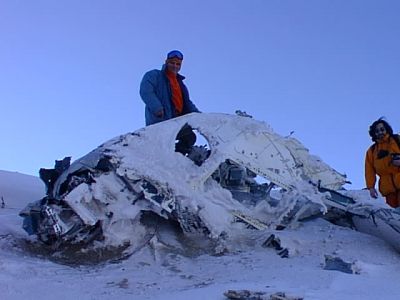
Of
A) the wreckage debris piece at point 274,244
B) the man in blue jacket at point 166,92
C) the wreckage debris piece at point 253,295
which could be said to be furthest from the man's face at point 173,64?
the wreckage debris piece at point 253,295

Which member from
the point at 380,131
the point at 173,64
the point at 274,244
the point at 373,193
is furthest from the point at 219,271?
the point at 173,64

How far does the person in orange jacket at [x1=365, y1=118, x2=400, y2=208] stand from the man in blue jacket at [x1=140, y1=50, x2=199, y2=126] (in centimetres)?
225

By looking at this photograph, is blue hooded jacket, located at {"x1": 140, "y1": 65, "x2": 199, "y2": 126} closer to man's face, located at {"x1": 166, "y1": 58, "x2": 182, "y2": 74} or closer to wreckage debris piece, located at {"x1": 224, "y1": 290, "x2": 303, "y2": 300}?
man's face, located at {"x1": 166, "y1": 58, "x2": 182, "y2": 74}

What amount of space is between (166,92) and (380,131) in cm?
250

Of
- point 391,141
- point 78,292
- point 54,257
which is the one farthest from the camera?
point 391,141

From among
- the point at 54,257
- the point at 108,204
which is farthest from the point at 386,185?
the point at 54,257

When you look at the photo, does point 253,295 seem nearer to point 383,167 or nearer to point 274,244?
point 274,244

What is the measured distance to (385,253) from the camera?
5.20 m

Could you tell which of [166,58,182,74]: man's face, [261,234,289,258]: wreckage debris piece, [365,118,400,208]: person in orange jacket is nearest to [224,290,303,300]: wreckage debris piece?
[261,234,289,258]: wreckage debris piece

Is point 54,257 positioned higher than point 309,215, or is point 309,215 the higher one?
point 309,215

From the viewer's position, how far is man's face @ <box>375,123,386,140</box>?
237 inches

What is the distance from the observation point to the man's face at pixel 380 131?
602 cm

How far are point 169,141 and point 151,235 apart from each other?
1.01 m

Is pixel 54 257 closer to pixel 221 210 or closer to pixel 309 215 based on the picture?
pixel 221 210
